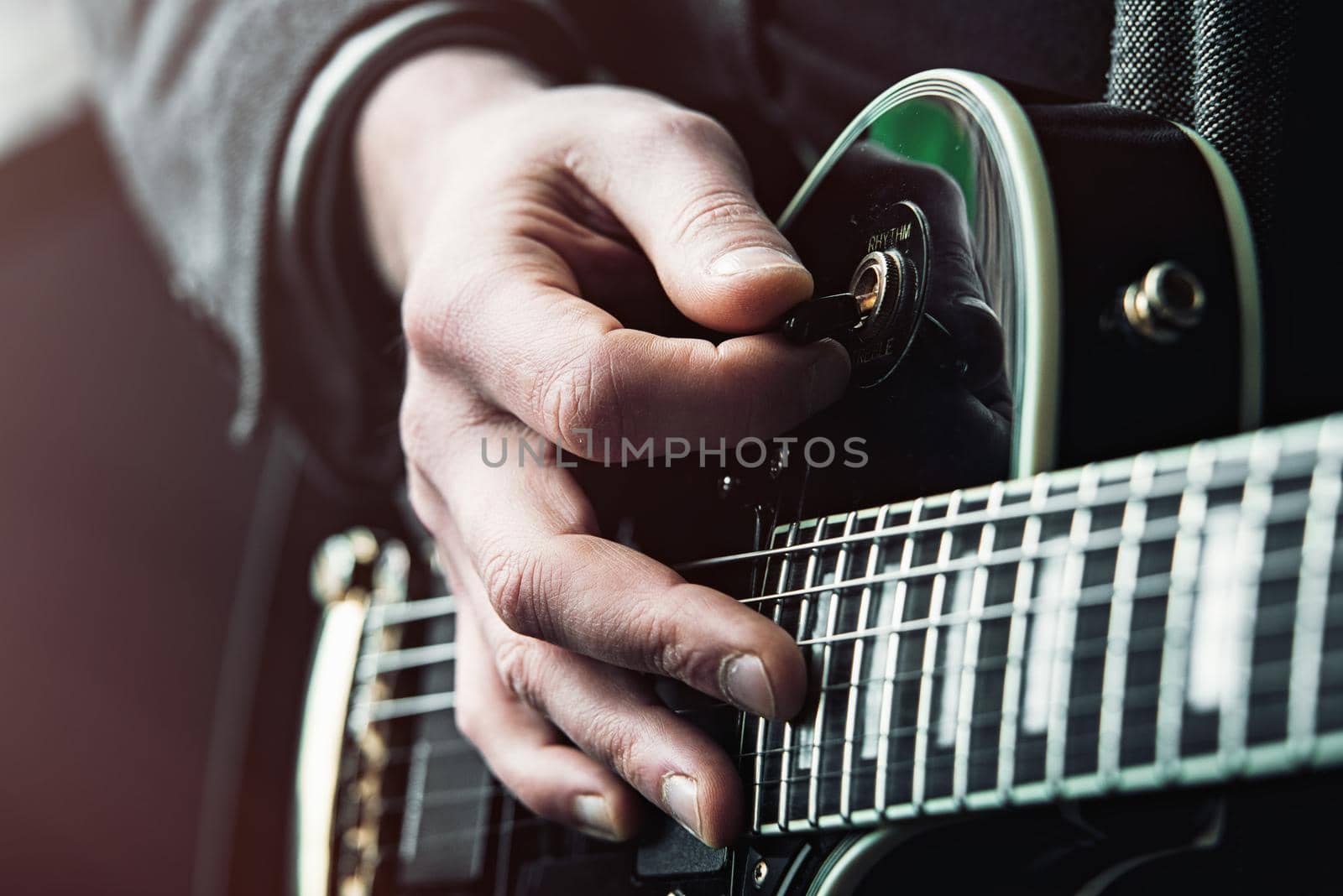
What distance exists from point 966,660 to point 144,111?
37.1 inches

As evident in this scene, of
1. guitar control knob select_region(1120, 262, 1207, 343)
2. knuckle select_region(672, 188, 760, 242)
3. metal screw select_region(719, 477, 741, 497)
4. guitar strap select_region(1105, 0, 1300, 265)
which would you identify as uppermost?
guitar strap select_region(1105, 0, 1300, 265)

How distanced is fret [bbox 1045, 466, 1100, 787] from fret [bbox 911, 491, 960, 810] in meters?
0.05

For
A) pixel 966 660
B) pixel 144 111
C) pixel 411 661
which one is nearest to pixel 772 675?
pixel 966 660

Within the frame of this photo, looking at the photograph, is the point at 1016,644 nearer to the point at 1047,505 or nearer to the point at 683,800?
the point at 1047,505

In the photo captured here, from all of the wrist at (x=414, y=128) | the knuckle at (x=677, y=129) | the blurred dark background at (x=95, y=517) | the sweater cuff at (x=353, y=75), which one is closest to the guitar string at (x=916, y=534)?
the knuckle at (x=677, y=129)

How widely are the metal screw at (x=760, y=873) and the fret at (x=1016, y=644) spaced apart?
0.47 feet

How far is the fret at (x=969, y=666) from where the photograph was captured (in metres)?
0.37

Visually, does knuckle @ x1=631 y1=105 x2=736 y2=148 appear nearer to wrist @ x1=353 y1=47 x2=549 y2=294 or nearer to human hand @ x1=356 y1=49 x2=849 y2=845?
human hand @ x1=356 y1=49 x2=849 y2=845

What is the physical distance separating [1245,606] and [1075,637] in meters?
0.05

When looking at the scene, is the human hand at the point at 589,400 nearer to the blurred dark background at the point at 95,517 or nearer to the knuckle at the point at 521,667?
the knuckle at the point at 521,667

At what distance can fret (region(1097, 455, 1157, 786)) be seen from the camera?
33 cm

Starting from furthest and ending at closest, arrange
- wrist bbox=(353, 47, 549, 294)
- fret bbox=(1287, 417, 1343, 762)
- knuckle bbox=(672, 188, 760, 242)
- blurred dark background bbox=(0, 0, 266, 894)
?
1. blurred dark background bbox=(0, 0, 266, 894)
2. wrist bbox=(353, 47, 549, 294)
3. knuckle bbox=(672, 188, 760, 242)
4. fret bbox=(1287, 417, 1343, 762)

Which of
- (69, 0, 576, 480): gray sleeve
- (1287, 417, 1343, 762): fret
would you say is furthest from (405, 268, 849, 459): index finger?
(69, 0, 576, 480): gray sleeve

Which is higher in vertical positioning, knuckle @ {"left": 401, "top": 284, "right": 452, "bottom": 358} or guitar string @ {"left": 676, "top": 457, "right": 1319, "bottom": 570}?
knuckle @ {"left": 401, "top": 284, "right": 452, "bottom": 358}
